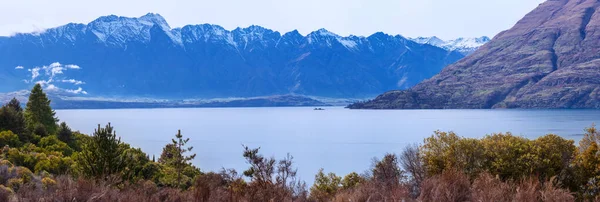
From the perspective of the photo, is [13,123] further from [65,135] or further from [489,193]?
[489,193]

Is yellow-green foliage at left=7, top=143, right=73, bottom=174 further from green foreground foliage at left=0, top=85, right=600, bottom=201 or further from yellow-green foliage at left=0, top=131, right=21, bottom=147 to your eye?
yellow-green foliage at left=0, top=131, right=21, bottom=147

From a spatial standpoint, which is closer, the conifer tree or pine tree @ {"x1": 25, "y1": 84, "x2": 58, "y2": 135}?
the conifer tree

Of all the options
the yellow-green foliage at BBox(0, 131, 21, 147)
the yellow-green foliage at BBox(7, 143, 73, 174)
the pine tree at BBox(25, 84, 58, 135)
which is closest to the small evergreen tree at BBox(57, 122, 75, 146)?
the pine tree at BBox(25, 84, 58, 135)

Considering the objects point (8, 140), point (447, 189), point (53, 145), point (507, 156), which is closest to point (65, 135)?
point (53, 145)

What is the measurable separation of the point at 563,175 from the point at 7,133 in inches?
2043

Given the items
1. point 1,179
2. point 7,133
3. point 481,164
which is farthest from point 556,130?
point 1,179

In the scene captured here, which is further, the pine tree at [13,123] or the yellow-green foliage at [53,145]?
the pine tree at [13,123]

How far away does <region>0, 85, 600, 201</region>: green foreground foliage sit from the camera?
1777 cm

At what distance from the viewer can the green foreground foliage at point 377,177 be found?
→ 58.3 ft

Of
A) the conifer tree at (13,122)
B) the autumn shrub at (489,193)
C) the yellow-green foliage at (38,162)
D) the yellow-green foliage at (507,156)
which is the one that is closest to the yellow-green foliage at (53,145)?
the conifer tree at (13,122)

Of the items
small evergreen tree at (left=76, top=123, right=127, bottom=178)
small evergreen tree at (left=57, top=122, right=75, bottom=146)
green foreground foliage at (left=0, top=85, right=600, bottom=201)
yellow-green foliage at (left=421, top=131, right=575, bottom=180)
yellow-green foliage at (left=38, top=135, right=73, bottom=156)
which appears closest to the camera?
green foreground foliage at (left=0, top=85, right=600, bottom=201)

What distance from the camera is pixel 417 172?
49.2m

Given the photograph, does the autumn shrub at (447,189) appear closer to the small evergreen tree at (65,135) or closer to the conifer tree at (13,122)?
the conifer tree at (13,122)

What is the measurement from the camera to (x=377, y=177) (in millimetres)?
41344
